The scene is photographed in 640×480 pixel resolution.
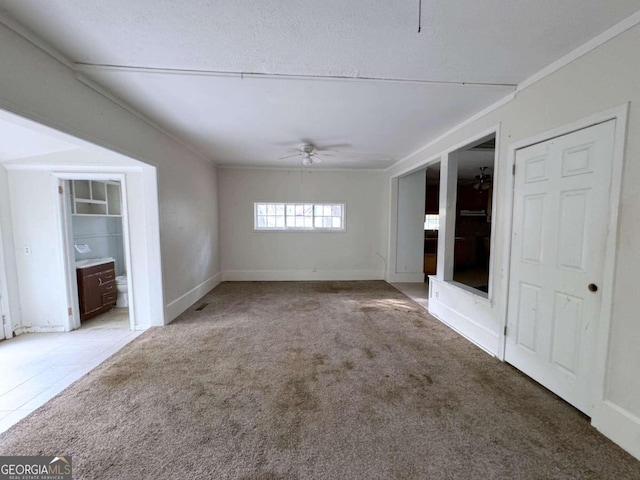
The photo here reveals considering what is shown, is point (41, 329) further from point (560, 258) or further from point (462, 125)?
point (462, 125)

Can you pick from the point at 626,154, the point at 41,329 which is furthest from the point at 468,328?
the point at 41,329

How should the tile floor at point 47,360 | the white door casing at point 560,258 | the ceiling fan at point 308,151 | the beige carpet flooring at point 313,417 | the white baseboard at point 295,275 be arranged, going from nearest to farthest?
the beige carpet flooring at point 313,417
the white door casing at point 560,258
the tile floor at point 47,360
the ceiling fan at point 308,151
the white baseboard at point 295,275

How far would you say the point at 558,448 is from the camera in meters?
1.51

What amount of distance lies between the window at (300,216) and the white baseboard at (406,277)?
158cm

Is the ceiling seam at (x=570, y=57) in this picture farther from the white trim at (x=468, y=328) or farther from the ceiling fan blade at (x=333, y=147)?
the white trim at (x=468, y=328)

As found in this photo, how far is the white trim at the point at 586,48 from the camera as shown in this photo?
1484 millimetres

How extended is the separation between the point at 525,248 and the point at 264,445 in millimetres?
2558

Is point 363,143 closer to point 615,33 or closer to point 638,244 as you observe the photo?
point 615,33

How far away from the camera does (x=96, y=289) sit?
3.66m

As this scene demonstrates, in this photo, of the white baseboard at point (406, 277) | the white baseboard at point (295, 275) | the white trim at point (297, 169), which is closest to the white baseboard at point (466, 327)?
the white baseboard at point (406, 277)

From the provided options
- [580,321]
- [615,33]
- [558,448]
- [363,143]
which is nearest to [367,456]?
[558,448]

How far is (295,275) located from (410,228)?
9.25ft

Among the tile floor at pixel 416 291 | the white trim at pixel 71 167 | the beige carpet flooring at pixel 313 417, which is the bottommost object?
the tile floor at pixel 416 291

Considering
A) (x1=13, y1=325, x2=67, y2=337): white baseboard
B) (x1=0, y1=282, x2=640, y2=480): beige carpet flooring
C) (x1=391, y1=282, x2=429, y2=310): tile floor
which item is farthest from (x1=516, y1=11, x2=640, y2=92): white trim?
(x1=13, y1=325, x2=67, y2=337): white baseboard
